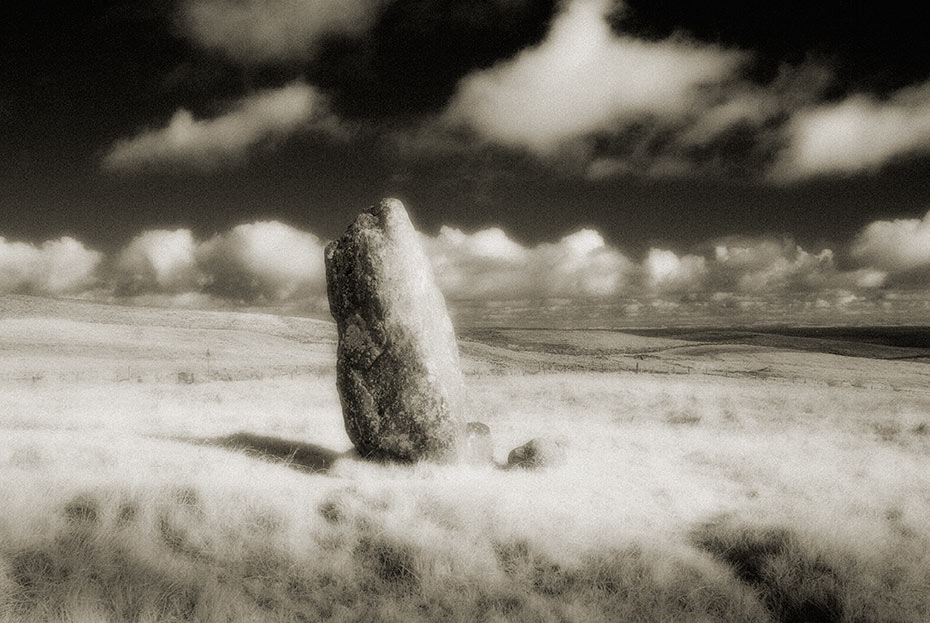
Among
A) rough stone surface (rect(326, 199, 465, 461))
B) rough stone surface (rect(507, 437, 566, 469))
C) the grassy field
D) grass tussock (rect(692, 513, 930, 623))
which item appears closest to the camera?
the grassy field

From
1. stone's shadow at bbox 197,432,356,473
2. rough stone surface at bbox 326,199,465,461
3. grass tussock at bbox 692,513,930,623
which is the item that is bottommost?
stone's shadow at bbox 197,432,356,473

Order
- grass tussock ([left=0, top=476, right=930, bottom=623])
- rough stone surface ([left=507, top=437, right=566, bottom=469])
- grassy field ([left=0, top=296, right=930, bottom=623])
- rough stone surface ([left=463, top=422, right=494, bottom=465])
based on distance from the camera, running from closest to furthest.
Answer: grass tussock ([left=0, top=476, right=930, bottom=623]) < grassy field ([left=0, top=296, right=930, bottom=623]) < rough stone surface ([left=463, top=422, right=494, bottom=465]) < rough stone surface ([left=507, top=437, right=566, bottom=469])

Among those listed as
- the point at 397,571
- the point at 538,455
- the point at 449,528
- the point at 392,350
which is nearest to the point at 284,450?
the point at 392,350

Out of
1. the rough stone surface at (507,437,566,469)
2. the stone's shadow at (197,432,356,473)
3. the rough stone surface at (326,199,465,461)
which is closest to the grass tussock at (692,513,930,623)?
the rough stone surface at (507,437,566,469)

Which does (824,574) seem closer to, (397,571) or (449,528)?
(449,528)

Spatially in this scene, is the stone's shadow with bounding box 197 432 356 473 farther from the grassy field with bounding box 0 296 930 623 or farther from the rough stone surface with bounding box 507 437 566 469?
the rough stone surface with bounding box 507 437 566 469

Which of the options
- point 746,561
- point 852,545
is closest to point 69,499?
point 746,561

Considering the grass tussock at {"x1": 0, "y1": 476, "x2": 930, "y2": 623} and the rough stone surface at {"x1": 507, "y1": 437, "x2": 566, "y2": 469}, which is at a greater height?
the grass tussock at {"x1": 0, "y1": 476, "x2": 930, "y2": 623}

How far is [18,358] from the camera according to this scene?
115 feet

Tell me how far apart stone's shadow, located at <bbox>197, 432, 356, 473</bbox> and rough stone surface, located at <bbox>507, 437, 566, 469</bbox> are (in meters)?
3.29

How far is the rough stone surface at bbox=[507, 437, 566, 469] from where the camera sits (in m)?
11.3

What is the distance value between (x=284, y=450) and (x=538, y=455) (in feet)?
17.7

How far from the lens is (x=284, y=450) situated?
12.4m

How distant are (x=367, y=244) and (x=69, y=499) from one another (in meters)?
6.10
